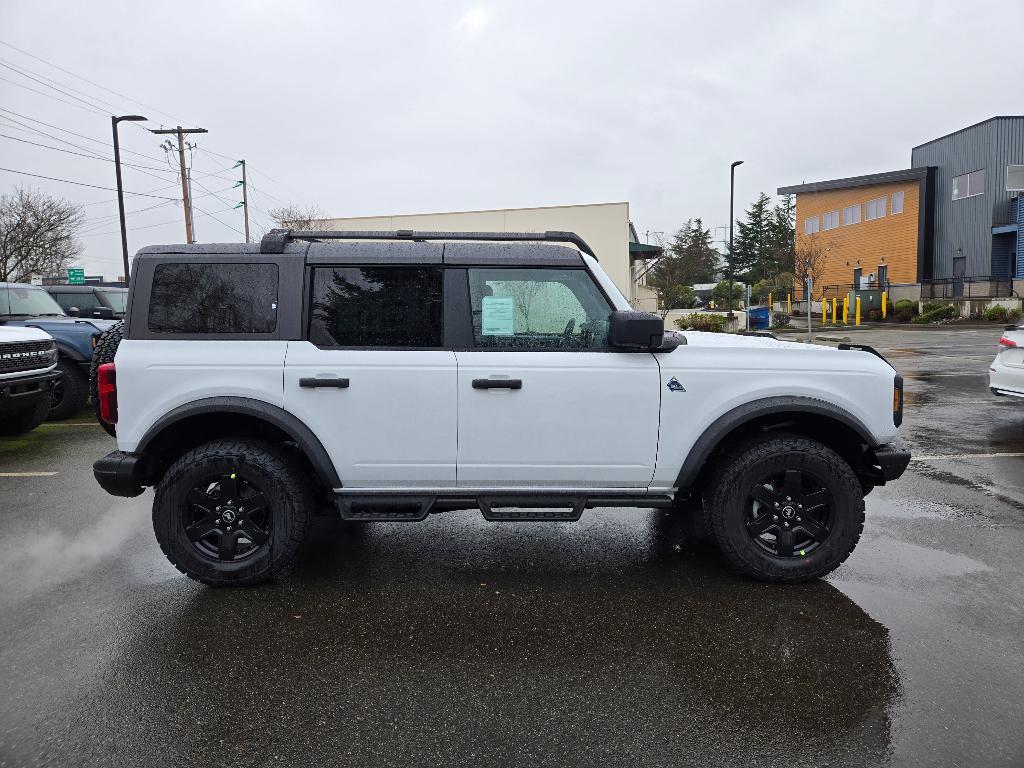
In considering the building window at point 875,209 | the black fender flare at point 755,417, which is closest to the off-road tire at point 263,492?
the black fender flare at point 755,417

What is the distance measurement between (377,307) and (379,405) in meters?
0.54

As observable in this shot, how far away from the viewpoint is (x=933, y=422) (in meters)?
9.02

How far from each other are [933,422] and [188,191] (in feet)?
109

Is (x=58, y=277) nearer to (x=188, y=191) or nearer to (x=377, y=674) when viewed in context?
(x=188, y=191)

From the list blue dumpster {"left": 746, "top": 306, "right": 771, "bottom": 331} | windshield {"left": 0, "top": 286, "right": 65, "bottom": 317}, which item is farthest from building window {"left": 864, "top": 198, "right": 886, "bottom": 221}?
windshield {"left": 0, "top": 286, "right": 65, "bottom": 317}

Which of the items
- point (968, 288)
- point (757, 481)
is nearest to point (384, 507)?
point (757, 481)

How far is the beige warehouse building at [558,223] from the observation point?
33.9 m

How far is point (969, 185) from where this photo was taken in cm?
3631

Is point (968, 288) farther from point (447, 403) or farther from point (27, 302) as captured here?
point (447, 403)

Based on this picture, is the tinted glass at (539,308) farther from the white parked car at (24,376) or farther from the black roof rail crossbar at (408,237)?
the white parked car at (24,376)

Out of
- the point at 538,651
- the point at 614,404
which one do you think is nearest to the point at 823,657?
the point at 538,651

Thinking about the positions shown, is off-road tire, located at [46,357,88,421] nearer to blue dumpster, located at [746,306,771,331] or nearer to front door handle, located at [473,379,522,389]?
front door handle, located at [473,379,522,389]

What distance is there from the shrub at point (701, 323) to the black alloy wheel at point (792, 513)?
2100 cm

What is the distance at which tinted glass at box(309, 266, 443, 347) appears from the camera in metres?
3.96
